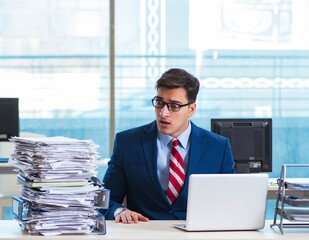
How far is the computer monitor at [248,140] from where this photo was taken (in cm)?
497

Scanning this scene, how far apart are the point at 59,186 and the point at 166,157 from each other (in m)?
0.82

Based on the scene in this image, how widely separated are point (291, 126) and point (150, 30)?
1668 millimetres

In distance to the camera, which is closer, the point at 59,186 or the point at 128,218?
the point at 59,186

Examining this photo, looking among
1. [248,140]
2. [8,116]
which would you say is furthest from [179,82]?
[8,116]

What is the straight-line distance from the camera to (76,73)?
726 centimetres

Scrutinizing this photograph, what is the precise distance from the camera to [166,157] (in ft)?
11.8

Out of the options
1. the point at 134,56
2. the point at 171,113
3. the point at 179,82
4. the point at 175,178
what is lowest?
the point at 175,178

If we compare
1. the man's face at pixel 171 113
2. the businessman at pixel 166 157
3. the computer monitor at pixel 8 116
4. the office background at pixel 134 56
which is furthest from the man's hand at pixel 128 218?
the office background at pixel 134 56

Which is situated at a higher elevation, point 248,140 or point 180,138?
point 180,138

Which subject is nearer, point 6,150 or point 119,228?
point 119,228

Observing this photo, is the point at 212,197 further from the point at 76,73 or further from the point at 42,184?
the point at 76,73

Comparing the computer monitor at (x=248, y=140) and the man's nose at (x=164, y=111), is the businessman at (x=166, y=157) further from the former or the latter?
the computer monitor at (x=248, y=140)

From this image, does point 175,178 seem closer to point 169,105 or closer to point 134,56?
point 169,105

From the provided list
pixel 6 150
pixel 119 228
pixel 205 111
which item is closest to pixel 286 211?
pixel 119 228
